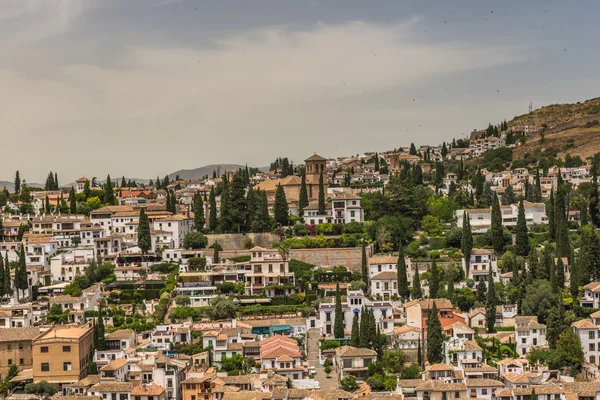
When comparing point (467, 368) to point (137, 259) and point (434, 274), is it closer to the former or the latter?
point (434, 274)

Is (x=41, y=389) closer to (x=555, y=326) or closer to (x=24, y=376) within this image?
(x=24, y=376)

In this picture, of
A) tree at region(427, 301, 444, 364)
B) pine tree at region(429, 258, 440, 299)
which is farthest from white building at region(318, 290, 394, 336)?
tree at region(427, 301, 444, 364)

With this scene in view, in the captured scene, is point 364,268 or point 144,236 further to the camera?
point 144,236

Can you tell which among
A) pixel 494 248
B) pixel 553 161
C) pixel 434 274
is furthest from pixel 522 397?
pixel 553 161

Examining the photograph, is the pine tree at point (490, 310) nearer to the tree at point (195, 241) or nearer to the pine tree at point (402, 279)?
the pine tree at point (402, 279)

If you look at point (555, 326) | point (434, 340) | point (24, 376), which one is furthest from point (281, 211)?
point (555, 326)

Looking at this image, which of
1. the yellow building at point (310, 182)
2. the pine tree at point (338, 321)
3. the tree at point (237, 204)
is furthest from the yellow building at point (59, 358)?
the yellow building at point (310, 182)
